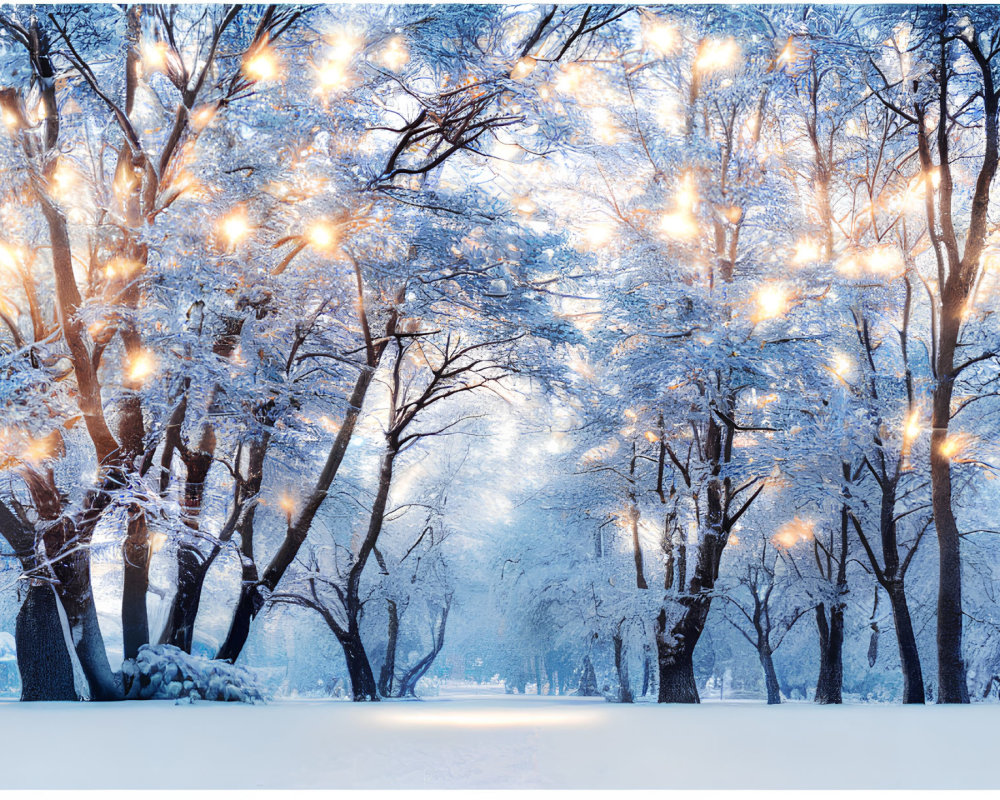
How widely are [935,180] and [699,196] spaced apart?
317 cm

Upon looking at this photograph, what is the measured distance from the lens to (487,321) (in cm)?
972

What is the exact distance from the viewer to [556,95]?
659 centimetres

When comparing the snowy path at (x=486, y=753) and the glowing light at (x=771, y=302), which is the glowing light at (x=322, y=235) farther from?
the glowing light at (x=771, y=302)

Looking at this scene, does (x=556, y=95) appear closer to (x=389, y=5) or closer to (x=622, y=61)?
(x=389, y=5)

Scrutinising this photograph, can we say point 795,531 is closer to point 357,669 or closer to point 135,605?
point 357,669

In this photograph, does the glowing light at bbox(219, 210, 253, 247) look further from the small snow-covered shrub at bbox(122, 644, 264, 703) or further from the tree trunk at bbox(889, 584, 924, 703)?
the tree trunk at bbox(889, 584, 924, 703)

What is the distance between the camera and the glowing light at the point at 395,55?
738cm

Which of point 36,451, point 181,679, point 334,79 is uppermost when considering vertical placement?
point 334,79

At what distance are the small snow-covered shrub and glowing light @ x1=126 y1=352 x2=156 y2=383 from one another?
263 centimetres

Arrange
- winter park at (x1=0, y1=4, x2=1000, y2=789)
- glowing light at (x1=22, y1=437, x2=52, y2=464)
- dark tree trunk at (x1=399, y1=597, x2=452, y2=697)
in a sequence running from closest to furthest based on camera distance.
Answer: winter park at (x1=0, y1=4, x2=1000, y2=789) < glowing light at (x1=22, y1=437, x2=52, y2=464) < dark tree trunk at (x1=399, y1=597, x2=452, y2=697)

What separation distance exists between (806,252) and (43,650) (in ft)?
31.6

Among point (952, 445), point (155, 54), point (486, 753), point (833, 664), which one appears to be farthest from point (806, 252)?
point (486, 753)

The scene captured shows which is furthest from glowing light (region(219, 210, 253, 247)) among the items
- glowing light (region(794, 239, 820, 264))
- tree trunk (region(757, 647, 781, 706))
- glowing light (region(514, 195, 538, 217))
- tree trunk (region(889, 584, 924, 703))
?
tree trunk (region(757, 647, 781, 706))

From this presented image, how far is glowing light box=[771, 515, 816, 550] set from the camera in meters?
13.5
